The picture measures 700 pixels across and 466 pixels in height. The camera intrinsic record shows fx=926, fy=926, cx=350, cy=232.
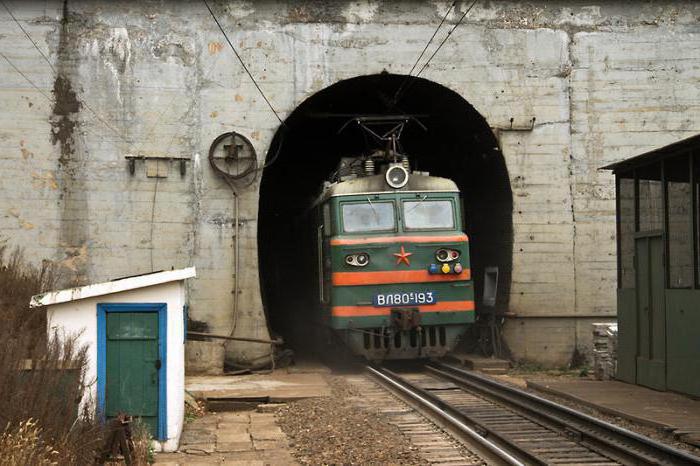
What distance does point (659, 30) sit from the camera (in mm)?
16688

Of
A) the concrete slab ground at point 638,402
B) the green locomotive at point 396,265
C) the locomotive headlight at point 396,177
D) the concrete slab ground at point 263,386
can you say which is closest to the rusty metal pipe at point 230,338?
the concrete slab ground at point 263,386

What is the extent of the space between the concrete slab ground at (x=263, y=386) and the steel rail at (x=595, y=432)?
247cm

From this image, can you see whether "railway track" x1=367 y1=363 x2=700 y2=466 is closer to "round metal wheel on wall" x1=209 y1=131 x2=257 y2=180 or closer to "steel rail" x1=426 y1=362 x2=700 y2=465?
"steel rail" x1=426 y1=362 x2=700 y2=465

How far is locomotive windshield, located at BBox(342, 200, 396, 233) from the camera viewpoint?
15414 millimetres

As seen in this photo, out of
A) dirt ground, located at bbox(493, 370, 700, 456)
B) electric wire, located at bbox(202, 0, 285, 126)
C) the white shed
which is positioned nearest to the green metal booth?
dirt ground, located at bbox(493, 370, 700, 456)

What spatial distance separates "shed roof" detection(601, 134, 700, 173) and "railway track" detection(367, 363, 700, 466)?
352cm

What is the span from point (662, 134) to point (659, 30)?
1.88 m

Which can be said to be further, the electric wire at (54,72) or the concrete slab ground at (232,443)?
the electric wire at (54,72)

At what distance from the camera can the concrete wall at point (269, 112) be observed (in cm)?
1555

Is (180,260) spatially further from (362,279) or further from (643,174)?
(643,174)

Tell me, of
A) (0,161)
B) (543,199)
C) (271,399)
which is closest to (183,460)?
(271,399)

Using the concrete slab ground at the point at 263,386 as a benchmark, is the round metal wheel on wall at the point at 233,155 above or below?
above

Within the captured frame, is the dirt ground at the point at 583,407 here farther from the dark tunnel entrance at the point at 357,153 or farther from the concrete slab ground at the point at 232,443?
the concrete slab ground at the point at 232,443

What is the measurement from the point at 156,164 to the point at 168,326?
7290mm
